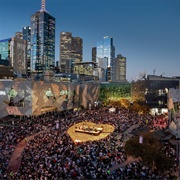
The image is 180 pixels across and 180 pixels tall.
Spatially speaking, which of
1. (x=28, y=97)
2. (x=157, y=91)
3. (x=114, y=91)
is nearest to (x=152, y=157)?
(x=28, y=97)

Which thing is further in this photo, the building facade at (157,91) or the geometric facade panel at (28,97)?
the building facade at (157,91)

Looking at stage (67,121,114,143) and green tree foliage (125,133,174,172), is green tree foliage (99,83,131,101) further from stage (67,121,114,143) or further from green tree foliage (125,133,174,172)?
green tree foliage (125,133,174,172)

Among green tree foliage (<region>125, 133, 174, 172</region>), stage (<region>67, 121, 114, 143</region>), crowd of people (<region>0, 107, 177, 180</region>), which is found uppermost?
green tree foliage (<region>125, 133, 174, 172</region>)

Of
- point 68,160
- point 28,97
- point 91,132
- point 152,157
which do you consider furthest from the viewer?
point 28,97

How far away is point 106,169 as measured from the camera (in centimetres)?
1638

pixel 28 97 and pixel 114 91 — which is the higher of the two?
A: pixel 28 97

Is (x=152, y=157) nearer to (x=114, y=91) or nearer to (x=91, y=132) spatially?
(x=91, y=132)

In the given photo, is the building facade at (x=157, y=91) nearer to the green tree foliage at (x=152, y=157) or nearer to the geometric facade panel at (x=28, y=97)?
the geometric facade panel at (x=28, y=97)

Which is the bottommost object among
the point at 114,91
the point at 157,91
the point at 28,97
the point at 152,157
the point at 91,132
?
the point at 91,132

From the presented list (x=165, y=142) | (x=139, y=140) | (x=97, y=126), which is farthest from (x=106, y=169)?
(x=97, y=126)

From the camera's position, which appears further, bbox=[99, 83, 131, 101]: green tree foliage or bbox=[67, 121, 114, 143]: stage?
Result: bbox=[99, 83, 131, 101]: green tree foliage

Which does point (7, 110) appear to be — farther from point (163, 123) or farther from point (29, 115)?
point (163, 123)

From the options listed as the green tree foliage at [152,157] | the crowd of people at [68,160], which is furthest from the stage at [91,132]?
the green tree foliage at [152,157]

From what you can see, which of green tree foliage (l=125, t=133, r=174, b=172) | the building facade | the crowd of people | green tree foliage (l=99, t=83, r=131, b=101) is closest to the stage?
the crowd of people
